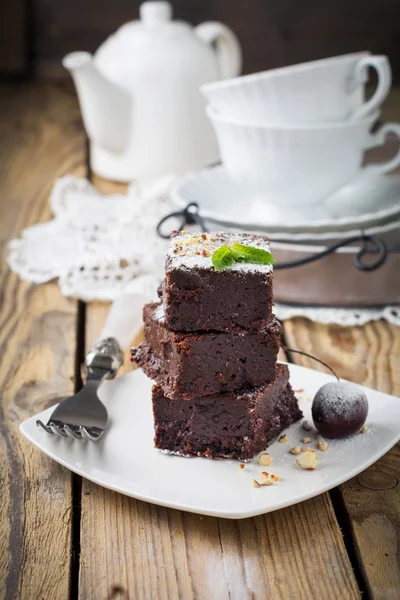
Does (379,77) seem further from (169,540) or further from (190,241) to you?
(169,540)

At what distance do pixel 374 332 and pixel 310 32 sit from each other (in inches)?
79.1

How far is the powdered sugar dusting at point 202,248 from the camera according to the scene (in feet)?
3.55

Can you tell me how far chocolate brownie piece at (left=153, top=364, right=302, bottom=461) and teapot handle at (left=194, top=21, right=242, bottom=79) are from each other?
4.67 ft

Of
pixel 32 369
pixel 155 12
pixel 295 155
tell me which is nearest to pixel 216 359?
pixel 32 369

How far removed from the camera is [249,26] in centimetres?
321

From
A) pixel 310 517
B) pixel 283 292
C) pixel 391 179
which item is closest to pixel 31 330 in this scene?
pixel 283 292

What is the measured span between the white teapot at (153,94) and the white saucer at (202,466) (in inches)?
46.4

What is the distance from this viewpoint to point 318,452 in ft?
3.68

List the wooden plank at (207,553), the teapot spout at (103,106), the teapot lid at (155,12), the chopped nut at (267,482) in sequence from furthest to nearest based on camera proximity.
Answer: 1. the teapot lid at (155,12)
2. the teapot spout at (103,106)
3. the chopped nut at (267,482)
4. the wooden plank at (207,553)

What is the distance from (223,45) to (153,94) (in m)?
0.29

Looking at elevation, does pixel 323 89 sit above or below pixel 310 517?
above

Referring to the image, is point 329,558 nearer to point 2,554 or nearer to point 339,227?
point 2,554

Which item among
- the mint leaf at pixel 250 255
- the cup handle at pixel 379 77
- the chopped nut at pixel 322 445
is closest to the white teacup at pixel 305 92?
the cup handle at pixel 379 77

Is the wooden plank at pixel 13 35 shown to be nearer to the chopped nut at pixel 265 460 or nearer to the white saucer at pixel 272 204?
the white saucer at pixel 272 204
